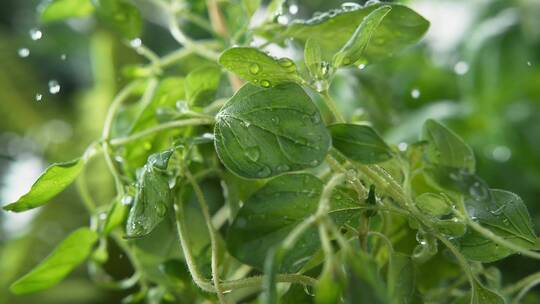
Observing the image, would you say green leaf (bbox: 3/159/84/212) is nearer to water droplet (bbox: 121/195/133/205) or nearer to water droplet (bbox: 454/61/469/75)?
water droplet (bbox: 121/195/133/205)

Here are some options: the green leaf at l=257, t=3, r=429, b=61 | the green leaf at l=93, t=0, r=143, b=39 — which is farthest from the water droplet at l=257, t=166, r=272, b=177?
the green leaf at l=93, t=0, r=143, b=39

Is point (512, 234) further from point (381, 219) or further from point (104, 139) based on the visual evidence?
point (104, 139)

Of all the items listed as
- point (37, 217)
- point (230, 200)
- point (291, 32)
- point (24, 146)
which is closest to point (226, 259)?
point (230, 200)

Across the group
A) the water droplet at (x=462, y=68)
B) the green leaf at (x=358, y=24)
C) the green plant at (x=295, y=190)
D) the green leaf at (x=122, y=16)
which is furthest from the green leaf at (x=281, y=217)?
the water droplet at (x=462, y=68)

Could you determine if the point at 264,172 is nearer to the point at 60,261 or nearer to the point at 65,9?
the point at 60,261

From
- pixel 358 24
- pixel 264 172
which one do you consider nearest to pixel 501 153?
pixel 358 24

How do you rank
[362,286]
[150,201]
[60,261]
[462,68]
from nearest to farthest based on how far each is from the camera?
[362,286] < [150,201] < [60,261] < [462,68]

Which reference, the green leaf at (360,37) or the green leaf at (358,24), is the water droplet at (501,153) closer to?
the green leaf at (358,24)
